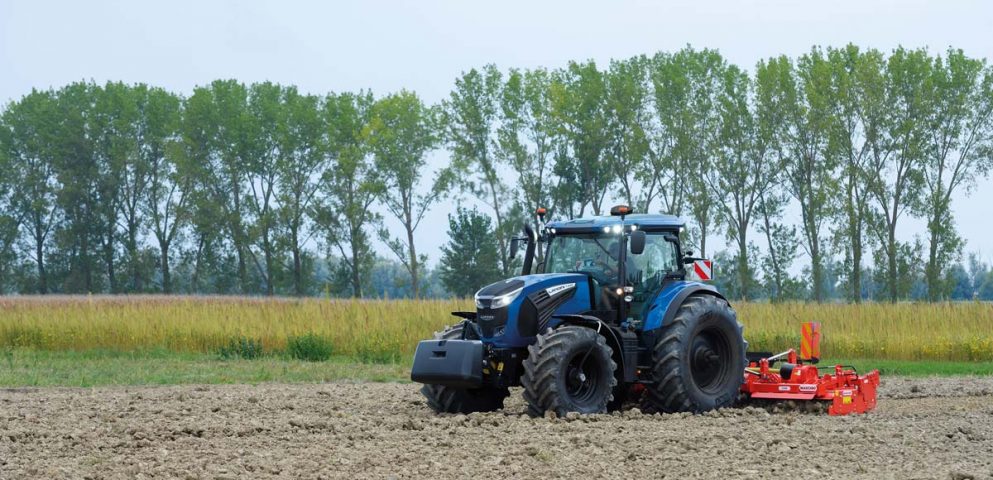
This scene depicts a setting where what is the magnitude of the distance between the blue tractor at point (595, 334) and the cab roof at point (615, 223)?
0.01 metres

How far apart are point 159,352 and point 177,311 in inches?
104

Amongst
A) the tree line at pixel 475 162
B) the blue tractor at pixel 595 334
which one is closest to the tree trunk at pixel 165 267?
the tree line at pixel 475 162

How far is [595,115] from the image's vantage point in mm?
57188

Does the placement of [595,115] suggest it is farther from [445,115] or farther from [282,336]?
[282,336]

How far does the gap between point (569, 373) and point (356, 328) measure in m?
13.1

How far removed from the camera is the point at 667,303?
1373 cm

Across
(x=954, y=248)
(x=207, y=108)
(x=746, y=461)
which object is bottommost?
(x=746, y=461)

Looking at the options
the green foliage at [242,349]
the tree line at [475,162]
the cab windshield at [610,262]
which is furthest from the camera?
the tree line at [475,162]

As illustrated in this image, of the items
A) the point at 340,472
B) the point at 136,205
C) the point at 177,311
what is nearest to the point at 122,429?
the point at 340,472

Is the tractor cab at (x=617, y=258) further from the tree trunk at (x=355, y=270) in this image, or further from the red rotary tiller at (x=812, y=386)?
the tree trunk at (x=355, y=270)

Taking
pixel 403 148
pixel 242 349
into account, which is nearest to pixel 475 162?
pixel 403 148

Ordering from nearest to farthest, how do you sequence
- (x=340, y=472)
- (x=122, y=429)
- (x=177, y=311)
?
1. (x=340, y=472)
2. (x=122, y=429)
3. (x=177, y=311)

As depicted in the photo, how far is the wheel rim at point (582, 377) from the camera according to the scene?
1290 cm

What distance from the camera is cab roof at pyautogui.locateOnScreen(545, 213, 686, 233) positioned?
45.6ft
